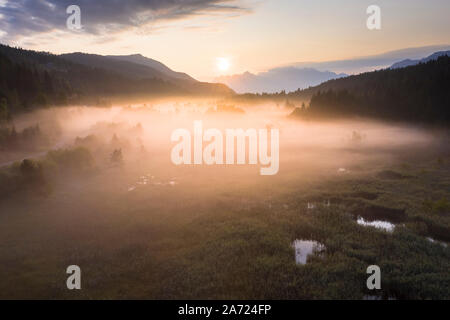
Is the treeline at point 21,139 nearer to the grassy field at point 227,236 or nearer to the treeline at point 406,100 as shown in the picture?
the grassy field at point 227,236

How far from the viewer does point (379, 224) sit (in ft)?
112

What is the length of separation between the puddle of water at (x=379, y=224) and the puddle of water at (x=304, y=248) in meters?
8.28

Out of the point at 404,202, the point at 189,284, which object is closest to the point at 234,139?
the point at 404,202

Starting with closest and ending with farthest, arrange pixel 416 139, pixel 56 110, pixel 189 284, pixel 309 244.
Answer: pixel 189 284, pixel 309 244, pixel 416 139, pixel 56 110

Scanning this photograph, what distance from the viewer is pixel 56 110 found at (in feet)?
372

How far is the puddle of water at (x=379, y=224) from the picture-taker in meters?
32.6

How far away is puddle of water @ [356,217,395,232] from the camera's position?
107 feet

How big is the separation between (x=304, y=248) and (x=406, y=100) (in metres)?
123

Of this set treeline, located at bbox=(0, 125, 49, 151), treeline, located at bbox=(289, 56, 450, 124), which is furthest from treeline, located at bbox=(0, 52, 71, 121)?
treeline, located at bbox=(289, 56, 450, 124)

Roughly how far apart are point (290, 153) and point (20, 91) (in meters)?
109

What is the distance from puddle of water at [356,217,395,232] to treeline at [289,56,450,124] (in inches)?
3923

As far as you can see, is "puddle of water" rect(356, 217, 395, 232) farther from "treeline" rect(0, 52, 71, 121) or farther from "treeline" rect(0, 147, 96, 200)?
"treeline" rect(0, 52, 71, 121)

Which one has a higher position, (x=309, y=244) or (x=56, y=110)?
(x=56, y=110)
